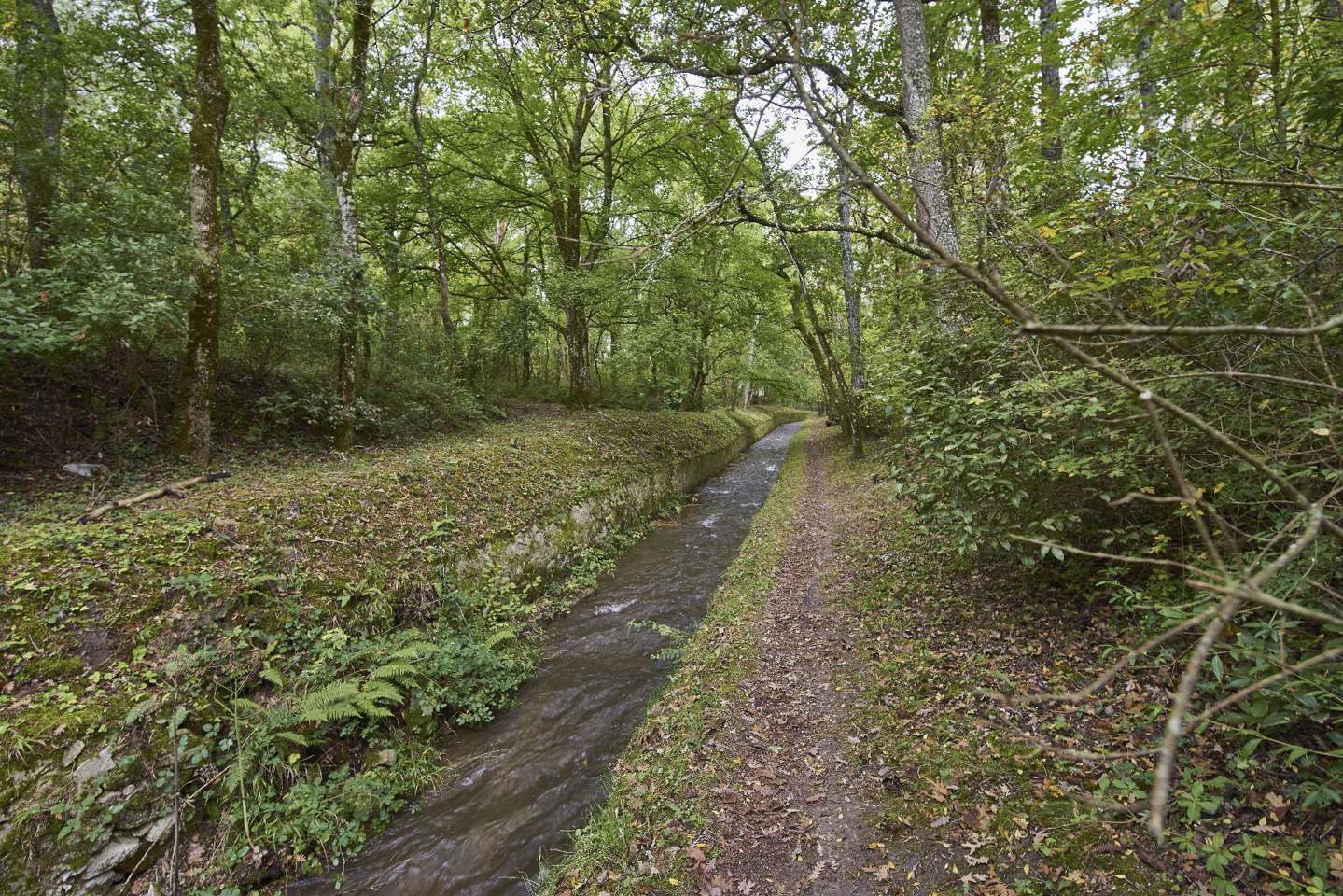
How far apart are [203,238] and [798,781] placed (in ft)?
28.7

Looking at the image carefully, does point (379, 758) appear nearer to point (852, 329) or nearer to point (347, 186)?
point (347, 186)

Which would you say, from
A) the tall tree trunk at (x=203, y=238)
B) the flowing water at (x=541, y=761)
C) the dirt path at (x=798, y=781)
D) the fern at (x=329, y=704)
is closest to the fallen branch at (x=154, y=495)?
the tall tree trunk at (x=203, y=238)

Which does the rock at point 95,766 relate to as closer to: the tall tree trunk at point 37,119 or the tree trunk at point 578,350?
the tall tree trunk at point 37,119

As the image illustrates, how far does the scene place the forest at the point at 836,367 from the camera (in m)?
2.83

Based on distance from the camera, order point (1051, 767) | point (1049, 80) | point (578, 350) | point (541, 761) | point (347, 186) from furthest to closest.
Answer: point (578, 350), point (347, 186), point (1049, 80), point (541, 761), point (1051, 767)

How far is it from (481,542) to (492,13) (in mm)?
5701

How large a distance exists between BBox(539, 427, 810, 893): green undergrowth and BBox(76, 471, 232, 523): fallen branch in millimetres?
5261

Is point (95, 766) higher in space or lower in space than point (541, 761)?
higher

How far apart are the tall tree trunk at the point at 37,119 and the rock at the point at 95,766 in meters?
5.78

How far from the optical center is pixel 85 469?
6082 mm

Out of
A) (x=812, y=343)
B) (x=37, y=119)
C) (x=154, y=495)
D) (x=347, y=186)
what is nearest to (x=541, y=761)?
(x=154, y=495)

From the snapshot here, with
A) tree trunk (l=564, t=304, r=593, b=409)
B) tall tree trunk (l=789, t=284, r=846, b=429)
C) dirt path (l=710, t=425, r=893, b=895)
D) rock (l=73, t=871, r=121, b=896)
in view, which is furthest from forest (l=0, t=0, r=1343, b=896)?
tall tree trunk (l=789, t=284, r=846, b=429)

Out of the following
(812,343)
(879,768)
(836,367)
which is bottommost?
(879,768)

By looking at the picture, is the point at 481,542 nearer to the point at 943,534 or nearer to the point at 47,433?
the point at 47,433
